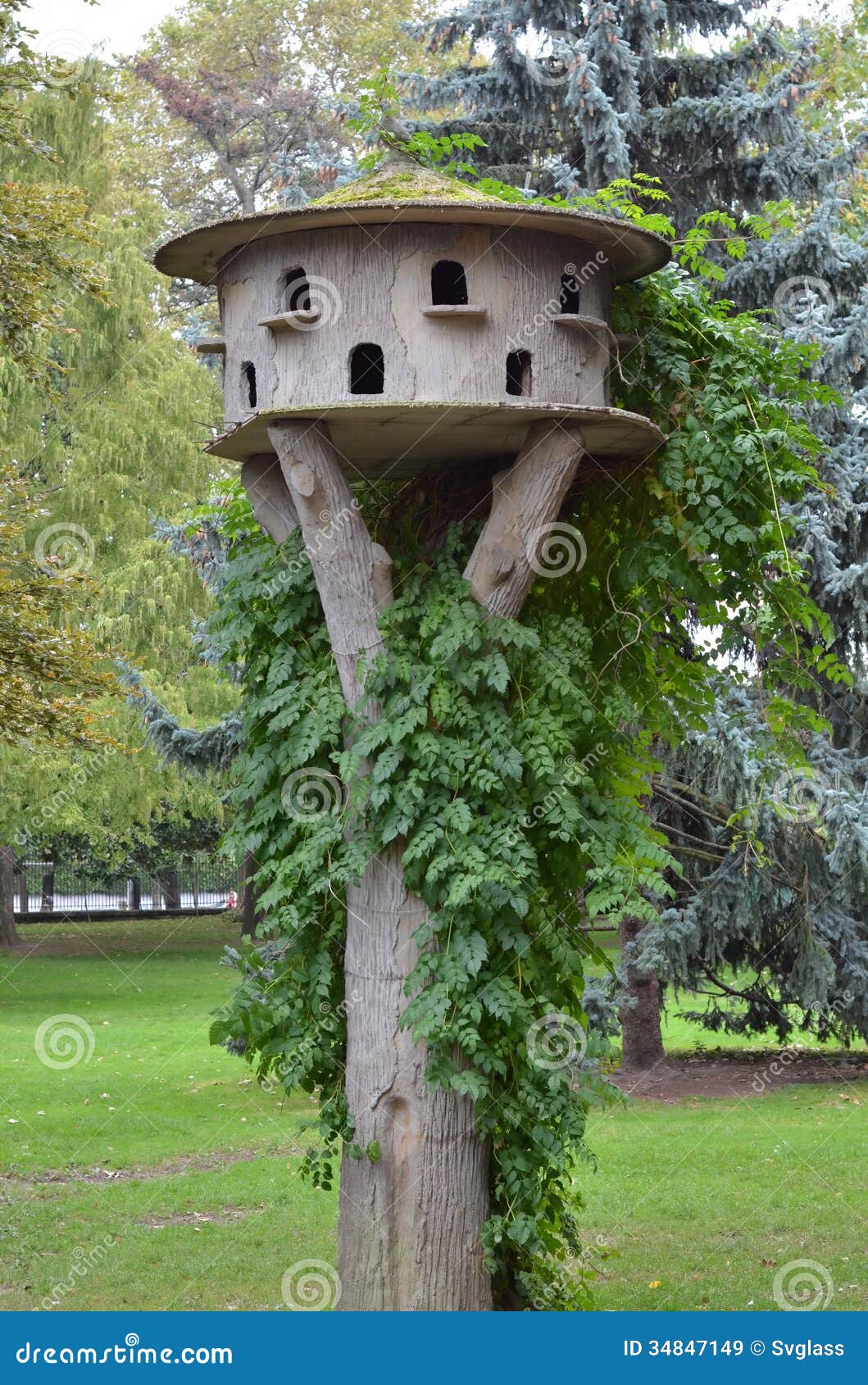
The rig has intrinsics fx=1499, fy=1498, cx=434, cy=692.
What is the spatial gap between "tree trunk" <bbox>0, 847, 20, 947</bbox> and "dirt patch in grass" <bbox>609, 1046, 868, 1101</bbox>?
1211 cm

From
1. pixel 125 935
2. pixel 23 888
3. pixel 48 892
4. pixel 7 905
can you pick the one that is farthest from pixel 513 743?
pixel 48 892

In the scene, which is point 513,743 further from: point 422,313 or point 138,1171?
point 138,1171

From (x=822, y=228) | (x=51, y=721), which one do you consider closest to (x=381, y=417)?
(x=51, y=721)

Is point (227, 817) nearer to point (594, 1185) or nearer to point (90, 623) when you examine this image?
point (90, 623)

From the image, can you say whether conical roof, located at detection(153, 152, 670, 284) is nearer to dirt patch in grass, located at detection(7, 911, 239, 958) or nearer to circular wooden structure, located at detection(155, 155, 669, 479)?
circular wooden structure, located at detection(155, 155, 669, 479)

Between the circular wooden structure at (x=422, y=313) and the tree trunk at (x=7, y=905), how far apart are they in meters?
18.2

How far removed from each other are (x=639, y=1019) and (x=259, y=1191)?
5.53 meters

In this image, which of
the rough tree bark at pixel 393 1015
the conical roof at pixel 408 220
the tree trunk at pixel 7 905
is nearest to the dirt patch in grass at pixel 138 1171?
the rough tree bark at pixel 393 1015

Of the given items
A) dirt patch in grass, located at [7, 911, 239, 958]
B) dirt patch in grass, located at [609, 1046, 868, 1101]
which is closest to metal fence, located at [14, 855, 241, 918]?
dirt patch in grass, located at [7, 911, 239, 958]

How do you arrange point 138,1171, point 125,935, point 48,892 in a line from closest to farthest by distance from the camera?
point 138,1171
point 125,935
point 48,892

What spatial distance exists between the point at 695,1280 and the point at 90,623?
1239cm

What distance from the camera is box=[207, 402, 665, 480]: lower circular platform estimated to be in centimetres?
639

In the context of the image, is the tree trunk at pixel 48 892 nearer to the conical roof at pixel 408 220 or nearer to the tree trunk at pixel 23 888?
the tree trunk at pixel 23 888

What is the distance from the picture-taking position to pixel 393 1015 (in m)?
6.75
